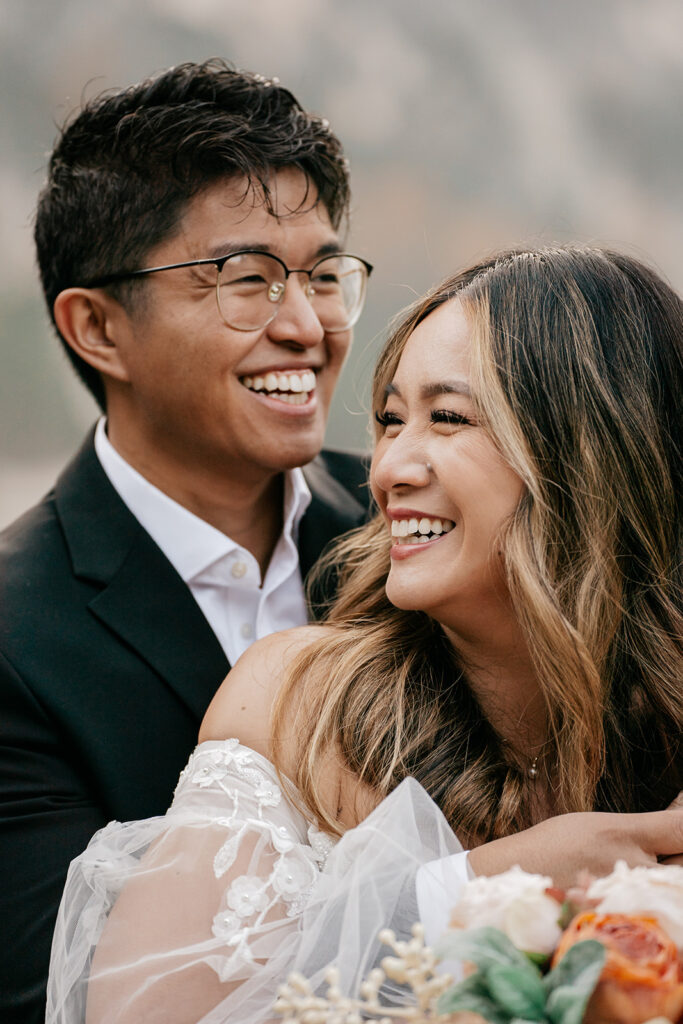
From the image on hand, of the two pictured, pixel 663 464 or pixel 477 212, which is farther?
pixel 477 212

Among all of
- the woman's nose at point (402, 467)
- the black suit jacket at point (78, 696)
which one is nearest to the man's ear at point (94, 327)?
the black suit jacket at point (78, 696)

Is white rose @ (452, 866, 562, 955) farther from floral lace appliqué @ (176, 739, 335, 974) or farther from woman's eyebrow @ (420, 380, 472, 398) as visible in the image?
woman's eyebrow @ (420, 380, 472, 398)

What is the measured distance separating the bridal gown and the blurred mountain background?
1972 millimetres

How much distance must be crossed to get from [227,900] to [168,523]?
4.02 ft

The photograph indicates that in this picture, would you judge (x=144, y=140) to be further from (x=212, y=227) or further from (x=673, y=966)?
(x=673, y=966)

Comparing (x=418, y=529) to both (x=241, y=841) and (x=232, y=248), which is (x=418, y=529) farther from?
(x=232, y=248)

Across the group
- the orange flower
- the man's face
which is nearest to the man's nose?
the man's face

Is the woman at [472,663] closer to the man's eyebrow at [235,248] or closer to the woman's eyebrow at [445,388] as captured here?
the woman's eyebrow at [445,388]

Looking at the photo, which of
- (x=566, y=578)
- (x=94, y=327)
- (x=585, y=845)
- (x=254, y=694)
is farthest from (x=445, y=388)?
(x=94, y=327)

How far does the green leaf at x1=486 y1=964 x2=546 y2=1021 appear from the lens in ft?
3.22

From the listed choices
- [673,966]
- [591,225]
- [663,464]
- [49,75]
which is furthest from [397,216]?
[673,966]

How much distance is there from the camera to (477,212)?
14.0 ft

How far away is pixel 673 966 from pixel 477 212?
364cm

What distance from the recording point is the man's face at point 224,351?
8.70ft
